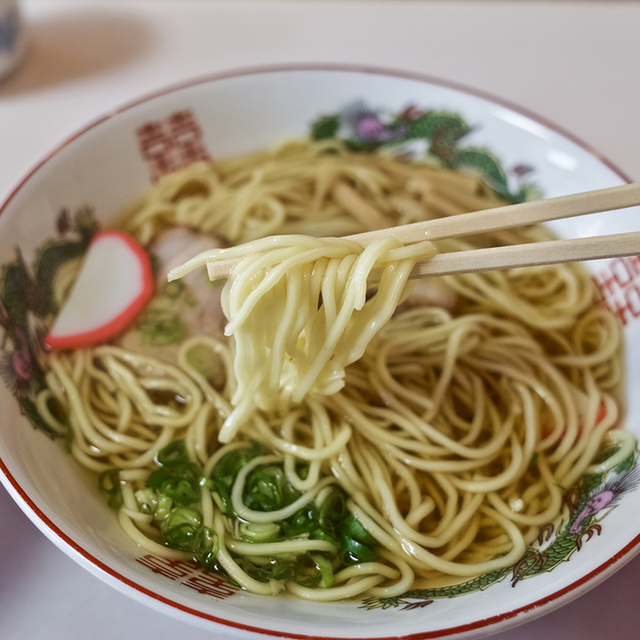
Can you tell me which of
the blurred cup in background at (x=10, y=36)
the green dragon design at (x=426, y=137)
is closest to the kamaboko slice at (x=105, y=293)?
the green dragon design at (x=426, y=137)

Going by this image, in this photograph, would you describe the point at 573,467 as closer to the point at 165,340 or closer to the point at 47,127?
the point at 165,340

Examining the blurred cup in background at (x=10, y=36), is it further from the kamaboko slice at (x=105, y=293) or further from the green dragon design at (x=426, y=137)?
the green dragon design at (x=426, y=137)

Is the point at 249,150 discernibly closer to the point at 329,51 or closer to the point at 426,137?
the point at 426,137

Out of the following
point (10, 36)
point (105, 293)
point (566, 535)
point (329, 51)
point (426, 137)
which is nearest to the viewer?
point (566, 535)

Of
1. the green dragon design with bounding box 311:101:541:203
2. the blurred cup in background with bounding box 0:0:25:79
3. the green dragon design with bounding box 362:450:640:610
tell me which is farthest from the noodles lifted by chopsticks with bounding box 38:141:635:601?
the blurred cup in background with bounding box 0:0:25:79

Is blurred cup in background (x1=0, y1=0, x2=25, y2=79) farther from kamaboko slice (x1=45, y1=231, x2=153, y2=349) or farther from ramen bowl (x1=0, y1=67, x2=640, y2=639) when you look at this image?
kamaboko slice (x1=45, y1=231, x2=153, y2=349)

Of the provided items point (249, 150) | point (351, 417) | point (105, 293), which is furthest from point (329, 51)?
point (351, 417)

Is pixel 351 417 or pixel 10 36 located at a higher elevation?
pixel 10 36
